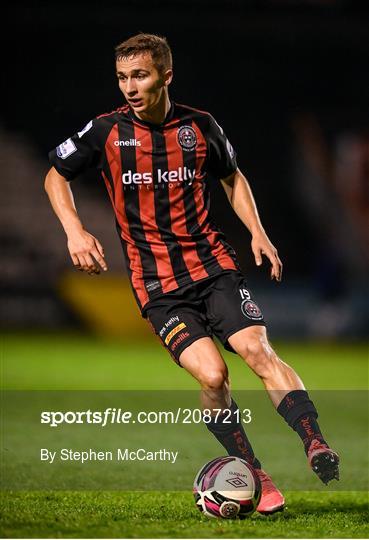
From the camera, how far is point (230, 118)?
18203 millimetres

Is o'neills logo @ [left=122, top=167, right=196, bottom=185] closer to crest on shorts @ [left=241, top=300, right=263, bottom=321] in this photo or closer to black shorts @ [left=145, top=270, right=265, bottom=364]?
black shorts @ [left=145, top=270, right=265, bottom=364]

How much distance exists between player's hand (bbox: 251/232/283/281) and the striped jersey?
15 centimetres

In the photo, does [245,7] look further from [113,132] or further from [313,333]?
[113,132]

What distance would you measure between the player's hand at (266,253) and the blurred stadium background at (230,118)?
412 inches

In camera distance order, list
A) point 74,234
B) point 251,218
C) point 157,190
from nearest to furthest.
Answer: point 74,234 → point 157,190 → point 251,218

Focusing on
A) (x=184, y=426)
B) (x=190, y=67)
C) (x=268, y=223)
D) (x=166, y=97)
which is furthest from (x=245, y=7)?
(x=166, y=97)

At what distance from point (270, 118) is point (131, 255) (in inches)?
548

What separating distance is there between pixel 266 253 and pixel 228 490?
113cm

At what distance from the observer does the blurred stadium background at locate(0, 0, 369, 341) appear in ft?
53.0

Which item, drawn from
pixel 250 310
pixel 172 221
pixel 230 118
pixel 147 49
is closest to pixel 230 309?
pixel 250 310

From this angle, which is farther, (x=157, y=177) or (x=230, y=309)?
(x=157, y=177)

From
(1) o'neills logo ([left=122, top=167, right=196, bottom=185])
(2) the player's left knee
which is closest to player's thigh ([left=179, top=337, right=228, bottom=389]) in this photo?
(2) the player's left knee

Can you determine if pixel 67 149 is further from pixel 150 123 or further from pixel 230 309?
pixel 230 309

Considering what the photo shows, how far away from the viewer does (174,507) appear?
4.75 metres
